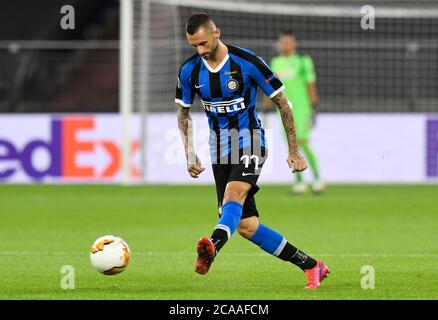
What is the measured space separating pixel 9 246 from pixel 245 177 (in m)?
3.51

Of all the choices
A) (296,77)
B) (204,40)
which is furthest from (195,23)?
(296,77)

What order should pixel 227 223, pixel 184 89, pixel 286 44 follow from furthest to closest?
1. pixel 286 44
2. pixel 184 89
3. pixel 227 223

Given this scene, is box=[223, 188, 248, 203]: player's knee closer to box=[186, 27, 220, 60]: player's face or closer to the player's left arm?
the player's left arm

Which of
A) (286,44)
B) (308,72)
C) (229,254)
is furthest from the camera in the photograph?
(308,72)

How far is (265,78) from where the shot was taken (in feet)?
25.6

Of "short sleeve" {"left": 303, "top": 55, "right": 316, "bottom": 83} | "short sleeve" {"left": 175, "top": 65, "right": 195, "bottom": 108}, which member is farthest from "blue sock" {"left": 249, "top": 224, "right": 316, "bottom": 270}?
"short sleeve" {"left": 303, "top": 55, "right": 316, "bottom": 83}

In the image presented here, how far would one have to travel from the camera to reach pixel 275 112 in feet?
61.9

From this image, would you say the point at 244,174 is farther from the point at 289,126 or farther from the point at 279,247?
the point at 279,247

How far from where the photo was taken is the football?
756cm

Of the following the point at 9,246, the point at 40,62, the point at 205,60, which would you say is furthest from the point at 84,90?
the point at 205,60

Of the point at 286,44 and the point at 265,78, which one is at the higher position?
the point at 286,44

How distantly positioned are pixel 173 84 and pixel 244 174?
38.2 feet

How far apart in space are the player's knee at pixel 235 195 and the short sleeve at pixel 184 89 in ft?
2.58
